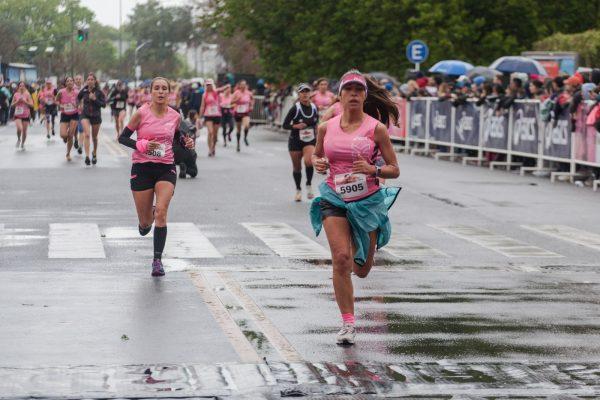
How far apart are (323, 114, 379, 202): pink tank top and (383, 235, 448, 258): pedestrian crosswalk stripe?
4.73 metres

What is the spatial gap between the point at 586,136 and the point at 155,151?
1270 centimetres

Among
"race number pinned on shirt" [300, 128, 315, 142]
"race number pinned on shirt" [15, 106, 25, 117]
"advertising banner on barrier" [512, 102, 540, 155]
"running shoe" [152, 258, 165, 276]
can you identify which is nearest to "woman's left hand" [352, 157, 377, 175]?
"running shoe" [152, 258, 165, 276]

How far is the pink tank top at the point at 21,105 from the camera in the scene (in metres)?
35.1

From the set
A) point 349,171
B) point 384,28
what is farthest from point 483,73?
point 349,171

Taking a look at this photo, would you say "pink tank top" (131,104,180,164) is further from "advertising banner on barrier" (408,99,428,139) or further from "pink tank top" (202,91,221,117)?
"advertising banner on barrier" (408,99,428,139)

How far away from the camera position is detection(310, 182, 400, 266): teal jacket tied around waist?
8.91m

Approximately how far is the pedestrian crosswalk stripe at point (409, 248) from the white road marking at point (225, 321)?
2589 millimetres

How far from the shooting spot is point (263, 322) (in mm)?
9406

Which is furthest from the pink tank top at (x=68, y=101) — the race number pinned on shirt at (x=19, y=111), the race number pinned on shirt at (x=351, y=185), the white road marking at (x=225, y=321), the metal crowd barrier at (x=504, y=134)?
the race number pinned on shirt at (x=351, y=185)

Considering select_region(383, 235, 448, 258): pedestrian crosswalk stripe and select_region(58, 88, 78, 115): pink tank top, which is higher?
select_region(58, 88, 78, 115): pink tank top

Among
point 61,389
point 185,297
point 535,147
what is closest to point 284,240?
point 185,297

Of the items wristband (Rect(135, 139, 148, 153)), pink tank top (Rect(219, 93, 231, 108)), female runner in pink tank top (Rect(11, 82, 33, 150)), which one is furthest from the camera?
pink tank top (Rect(219, 93, 231, 108))

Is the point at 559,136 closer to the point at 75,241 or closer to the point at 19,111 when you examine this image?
the point at 75,241

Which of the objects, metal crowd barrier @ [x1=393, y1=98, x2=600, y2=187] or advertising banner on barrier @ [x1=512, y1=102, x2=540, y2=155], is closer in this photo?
metal crowd barrier @ [x1=393, y1=98, x2=600, y2=187]
